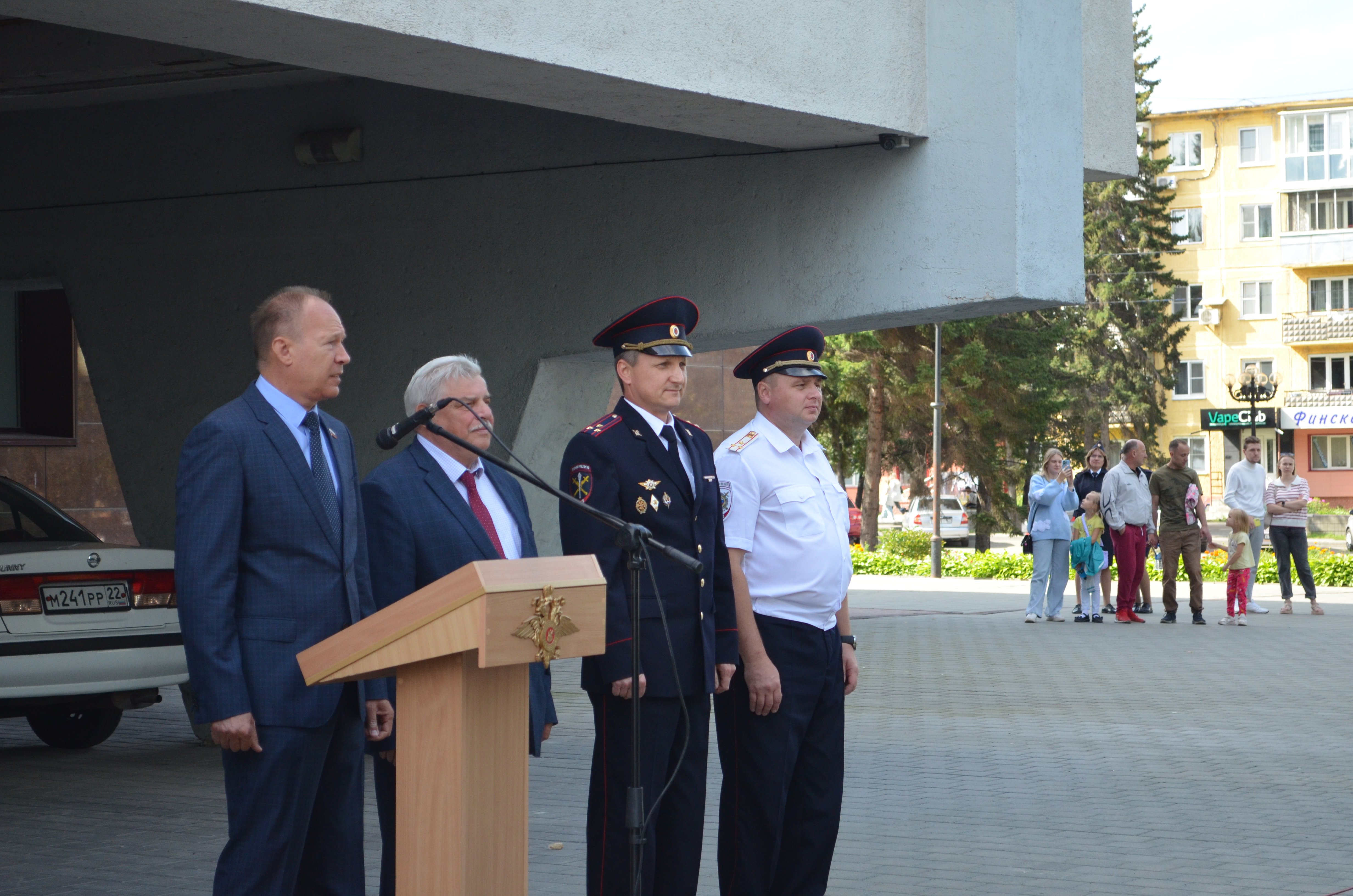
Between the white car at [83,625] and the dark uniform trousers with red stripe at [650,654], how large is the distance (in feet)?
12.2

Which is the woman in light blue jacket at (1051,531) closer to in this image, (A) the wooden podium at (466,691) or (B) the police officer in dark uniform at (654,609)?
(B) the police officer in dark uniform at (654,609)

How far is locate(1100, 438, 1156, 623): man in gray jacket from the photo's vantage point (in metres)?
17.0

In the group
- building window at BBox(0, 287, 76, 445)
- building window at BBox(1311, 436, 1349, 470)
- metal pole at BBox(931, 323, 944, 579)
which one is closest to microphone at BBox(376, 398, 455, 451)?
building window at BBox(0, 287, 76, 445)

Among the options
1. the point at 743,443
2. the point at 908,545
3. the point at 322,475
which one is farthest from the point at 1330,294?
the point at 322,475

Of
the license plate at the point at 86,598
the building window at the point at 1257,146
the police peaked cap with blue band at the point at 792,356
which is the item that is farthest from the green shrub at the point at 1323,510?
the police peaked cap with blue band at the point at 792,356

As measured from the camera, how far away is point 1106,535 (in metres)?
18.7

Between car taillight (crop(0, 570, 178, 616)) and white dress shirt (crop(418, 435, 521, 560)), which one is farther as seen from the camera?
car taillight (crop(0, 570, 178, 616))

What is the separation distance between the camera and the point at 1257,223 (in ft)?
213

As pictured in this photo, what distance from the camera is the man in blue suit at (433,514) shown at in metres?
4.60

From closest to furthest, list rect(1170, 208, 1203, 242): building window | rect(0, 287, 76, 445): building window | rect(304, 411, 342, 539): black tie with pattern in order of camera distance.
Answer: rect(304, 411, 342, 539): black tie with pattern
rect(0, 287, 76, 445): building window
rect(1170, 208, 1203, 242): building window

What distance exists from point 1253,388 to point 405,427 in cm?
2837

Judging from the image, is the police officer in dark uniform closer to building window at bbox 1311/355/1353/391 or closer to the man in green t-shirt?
the man in green t-shirt

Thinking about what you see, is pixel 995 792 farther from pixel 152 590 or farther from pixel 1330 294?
pixel 1330 294

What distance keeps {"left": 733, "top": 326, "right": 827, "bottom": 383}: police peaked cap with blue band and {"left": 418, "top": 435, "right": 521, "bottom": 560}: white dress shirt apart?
90 cm
